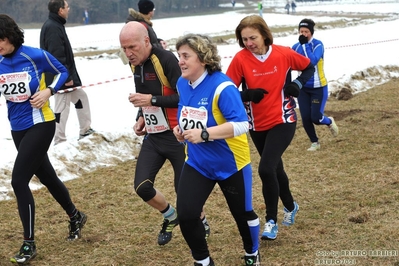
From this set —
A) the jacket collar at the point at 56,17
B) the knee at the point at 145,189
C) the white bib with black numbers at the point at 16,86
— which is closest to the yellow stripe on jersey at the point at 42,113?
the white bib with black numbers at the point at 16,86

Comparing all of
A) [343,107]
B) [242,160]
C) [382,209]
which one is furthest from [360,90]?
[242,160]

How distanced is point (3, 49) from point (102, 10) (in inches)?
2346

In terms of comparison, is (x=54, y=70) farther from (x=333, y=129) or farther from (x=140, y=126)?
(x=333, y=129)

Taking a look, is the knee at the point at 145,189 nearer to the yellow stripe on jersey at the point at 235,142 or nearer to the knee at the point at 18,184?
the knee at the point at 18,184

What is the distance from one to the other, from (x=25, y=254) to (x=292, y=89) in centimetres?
285

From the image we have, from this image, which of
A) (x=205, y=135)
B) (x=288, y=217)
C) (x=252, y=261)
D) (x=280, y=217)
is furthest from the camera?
(x=280, y=217)

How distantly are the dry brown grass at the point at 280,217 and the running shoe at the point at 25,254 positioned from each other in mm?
123

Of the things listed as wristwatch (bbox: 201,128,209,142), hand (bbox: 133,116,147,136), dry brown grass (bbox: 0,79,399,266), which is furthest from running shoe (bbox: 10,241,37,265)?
wristwatch (bbox: 201,128,209,142)

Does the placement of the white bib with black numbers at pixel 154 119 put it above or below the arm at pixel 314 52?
above

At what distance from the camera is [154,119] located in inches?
214

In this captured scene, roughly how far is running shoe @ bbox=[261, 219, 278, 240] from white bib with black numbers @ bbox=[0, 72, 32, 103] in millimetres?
2527

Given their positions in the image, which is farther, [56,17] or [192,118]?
[56,17]

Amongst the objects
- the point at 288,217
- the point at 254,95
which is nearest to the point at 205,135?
the point at 254,95

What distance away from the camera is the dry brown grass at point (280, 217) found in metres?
5.35
